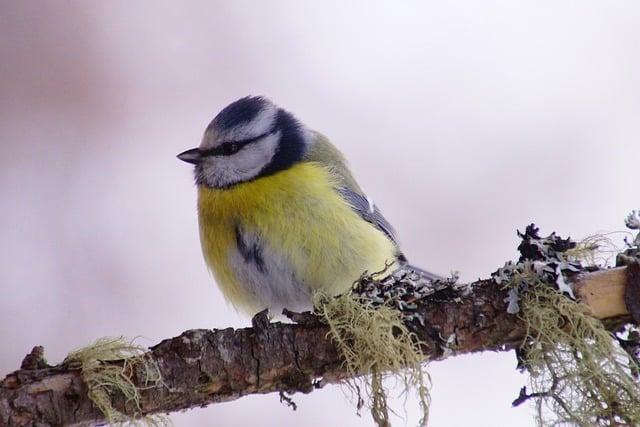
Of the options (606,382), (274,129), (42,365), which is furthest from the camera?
(274,129)

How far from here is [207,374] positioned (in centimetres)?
143

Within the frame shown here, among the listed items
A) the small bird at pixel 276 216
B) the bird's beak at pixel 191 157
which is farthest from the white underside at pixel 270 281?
the bird's beak at pixel 191 157

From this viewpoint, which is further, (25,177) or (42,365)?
(25,177)

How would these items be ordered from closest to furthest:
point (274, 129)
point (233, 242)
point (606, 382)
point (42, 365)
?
point (606, 382) < point (42, 365) < point (233, 242) < point (274, 129)

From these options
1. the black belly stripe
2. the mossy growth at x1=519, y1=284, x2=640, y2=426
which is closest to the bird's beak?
the black belly stripe

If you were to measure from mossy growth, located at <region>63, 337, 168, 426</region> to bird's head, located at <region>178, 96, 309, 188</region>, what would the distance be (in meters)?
0.77

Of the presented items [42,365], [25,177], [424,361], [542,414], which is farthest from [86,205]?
[542,414]

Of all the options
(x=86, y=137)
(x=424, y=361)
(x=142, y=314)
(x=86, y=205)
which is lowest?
(x=424, y=361)

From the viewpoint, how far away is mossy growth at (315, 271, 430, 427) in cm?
135

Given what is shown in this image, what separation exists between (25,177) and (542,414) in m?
1.78

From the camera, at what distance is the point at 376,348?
4.58ft

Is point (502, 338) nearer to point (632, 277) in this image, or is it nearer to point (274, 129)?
point (632, 277)

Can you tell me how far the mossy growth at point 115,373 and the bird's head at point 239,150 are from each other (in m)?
0.77

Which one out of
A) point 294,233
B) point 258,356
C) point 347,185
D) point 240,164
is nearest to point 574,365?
point 258,356
